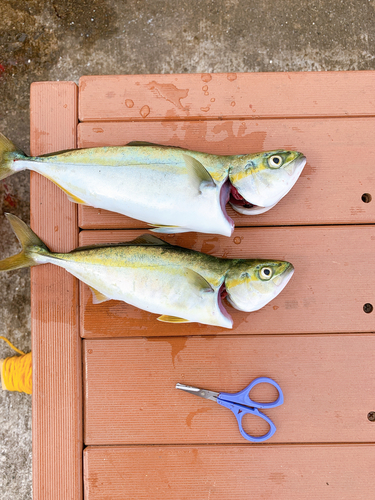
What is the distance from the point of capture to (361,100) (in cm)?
209

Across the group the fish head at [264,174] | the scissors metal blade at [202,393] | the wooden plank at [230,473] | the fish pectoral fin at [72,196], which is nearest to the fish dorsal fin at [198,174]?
the fish head at [264,174]

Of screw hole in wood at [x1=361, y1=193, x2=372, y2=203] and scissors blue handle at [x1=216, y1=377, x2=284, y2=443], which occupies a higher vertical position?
screw hole in wood at [x1=361, y1=193, x2=372, y2=203]

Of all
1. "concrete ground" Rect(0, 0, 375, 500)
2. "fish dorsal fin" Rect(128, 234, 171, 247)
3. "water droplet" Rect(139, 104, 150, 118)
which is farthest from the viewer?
"concrete ground" Rect(0, 0, 375, 500)

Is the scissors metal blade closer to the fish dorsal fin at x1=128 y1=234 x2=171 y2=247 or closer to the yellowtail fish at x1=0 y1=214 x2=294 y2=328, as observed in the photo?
the yellowtail fish at x1=0 y1=214 x2=294 y2=328

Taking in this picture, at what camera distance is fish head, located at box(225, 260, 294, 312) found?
177 cm

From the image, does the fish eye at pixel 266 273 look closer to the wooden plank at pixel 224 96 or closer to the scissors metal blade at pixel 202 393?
the scissors metal blade at pixel 202 393

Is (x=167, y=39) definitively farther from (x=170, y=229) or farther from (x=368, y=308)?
(x=368, y=308)

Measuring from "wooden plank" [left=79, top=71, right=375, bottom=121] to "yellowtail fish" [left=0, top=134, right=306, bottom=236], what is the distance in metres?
0.37

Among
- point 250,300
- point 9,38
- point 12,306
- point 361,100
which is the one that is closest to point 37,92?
point 9,38

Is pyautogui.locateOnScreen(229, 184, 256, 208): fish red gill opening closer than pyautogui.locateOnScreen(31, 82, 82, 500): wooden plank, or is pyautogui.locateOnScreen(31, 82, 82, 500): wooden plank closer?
pyautogui.locateOnScreen(229, 184, 256, 208): fish red gill opening

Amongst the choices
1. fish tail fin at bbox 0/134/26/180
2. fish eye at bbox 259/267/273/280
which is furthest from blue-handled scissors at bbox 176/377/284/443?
fish tail fin at bbox 0/134/26/180

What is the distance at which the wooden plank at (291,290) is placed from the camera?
1997mm

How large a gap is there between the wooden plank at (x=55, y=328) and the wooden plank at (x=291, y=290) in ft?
0.43

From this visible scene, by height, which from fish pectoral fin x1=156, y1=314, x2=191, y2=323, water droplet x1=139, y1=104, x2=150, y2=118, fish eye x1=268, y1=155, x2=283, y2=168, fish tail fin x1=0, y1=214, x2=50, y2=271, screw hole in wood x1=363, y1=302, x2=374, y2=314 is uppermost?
water droplet x1=139, y1=104, x2=150, y2=118
